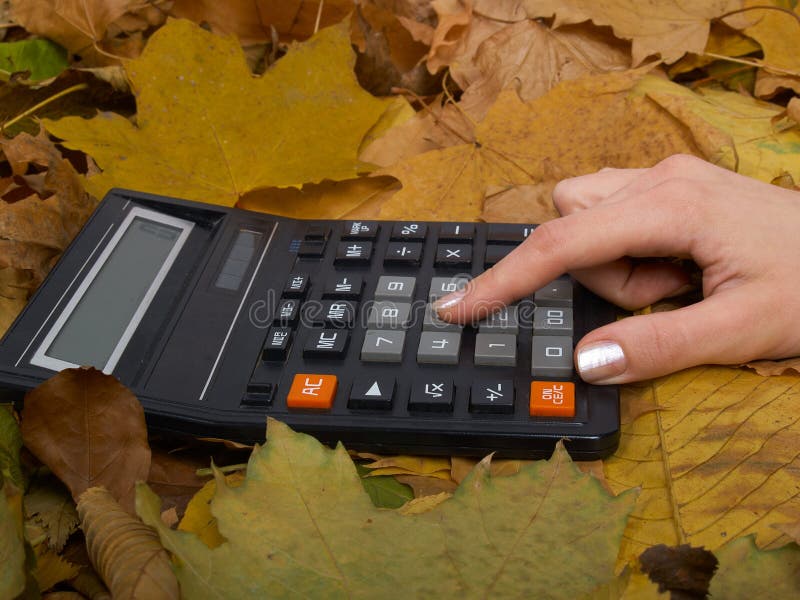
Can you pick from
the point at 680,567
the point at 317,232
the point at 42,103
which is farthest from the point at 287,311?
the point at 42,103

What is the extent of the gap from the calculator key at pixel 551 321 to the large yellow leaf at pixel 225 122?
0.35 metres

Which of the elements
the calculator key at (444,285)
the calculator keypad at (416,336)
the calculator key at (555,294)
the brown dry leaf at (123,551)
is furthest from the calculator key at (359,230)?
the brown dry leaf at (123,551)

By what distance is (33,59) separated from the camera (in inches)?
51.3

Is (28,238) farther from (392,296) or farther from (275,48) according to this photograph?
(275,48)

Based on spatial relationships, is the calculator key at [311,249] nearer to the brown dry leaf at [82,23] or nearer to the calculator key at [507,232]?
the calculator key at [507,232]

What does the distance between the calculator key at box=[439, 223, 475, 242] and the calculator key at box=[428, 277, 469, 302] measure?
0.22 ft

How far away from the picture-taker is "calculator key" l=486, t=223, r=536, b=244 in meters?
0.98

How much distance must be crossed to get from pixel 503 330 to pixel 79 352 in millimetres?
429

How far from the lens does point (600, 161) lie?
1.12m

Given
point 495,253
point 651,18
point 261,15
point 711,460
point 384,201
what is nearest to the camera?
point 711,460

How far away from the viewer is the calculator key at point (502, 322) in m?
0.87

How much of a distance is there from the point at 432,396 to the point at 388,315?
0.44ft

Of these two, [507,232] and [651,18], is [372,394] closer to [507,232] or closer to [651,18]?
[507,232]

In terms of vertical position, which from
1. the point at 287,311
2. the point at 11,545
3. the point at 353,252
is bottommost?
the point at 11,545
